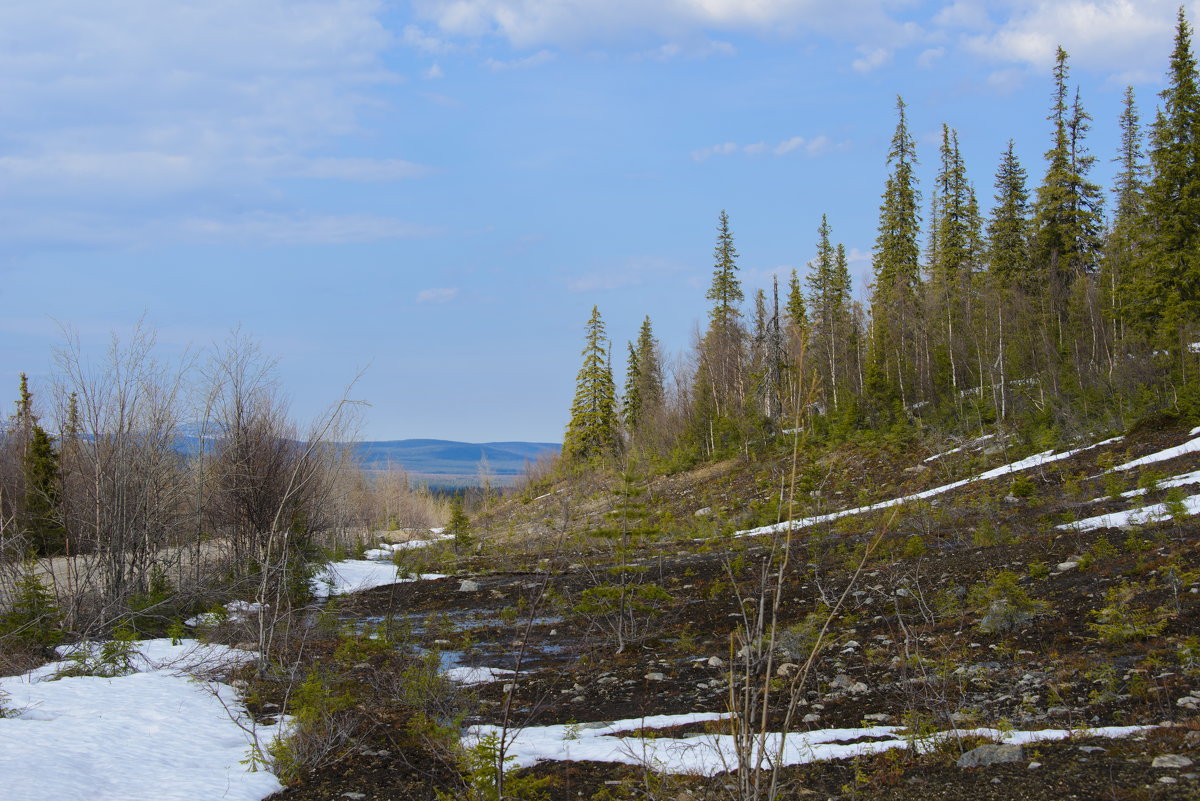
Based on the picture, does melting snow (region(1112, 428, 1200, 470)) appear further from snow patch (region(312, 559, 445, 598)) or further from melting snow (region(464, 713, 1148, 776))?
snow patch (region(312, 559, 445, 598))

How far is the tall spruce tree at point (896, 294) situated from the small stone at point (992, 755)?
27.9m

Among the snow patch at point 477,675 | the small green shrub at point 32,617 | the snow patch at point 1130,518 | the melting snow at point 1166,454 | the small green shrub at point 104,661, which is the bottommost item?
the snow patch at point 477,675

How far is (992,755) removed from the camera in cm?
443

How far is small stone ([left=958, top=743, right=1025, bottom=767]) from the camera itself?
14.4 ft

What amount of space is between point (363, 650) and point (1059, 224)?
3486 cm

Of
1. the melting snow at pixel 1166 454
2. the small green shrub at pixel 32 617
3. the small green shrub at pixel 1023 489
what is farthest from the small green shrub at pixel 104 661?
the melting snow at pixel 1166 454

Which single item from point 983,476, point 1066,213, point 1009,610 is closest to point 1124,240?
point 1066,213

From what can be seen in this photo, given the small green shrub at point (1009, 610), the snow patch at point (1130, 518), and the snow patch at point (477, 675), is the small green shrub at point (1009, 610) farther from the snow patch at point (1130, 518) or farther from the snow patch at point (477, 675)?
the snow patch at point (477, 675)

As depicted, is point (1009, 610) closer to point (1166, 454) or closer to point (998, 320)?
point (1166, 454)

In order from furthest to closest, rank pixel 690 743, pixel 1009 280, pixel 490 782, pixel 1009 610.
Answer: pixel 1009 280 → pixel 1009 610 → pixel 690 743 → pixel 490 782

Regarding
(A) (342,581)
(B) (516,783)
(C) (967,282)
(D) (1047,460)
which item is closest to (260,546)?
(A) (342,581)

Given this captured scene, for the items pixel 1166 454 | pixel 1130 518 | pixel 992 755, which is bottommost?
pixel 992 755

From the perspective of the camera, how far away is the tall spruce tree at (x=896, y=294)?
32.3 meters

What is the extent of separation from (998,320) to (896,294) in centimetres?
762
